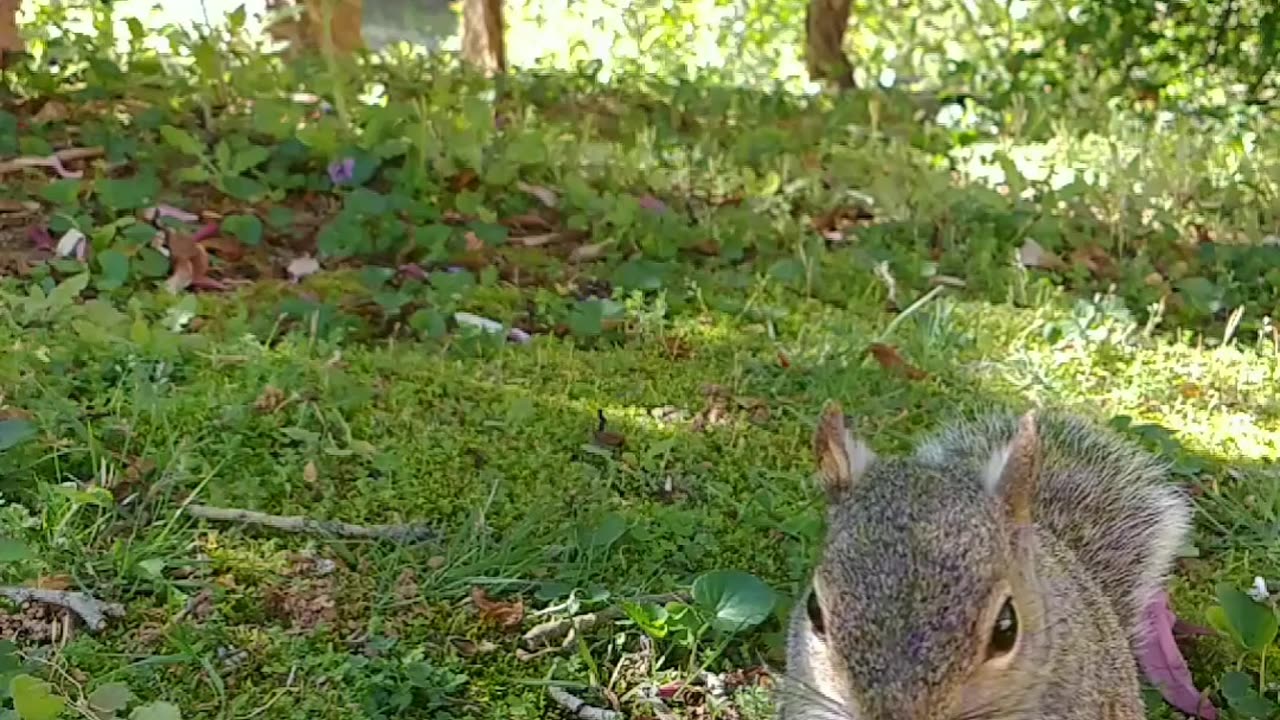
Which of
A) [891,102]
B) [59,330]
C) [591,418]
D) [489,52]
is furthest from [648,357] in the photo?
[489,52]

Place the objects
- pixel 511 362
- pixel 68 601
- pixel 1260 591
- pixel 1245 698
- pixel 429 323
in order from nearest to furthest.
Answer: pixel 68 601
pixel 1245 698
pixel 1260 591
pixel 511 362
pixel 429 323

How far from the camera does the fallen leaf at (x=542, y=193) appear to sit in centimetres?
368

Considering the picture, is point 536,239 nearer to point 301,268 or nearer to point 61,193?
point 301,268

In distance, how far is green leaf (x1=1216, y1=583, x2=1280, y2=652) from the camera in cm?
195

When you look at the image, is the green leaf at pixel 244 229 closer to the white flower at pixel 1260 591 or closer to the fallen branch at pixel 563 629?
the fallen branch at pixel 563 629

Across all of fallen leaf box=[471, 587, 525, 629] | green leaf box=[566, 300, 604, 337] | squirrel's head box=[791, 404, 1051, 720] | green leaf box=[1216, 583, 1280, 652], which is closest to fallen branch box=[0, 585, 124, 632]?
fallen leaf box=[471, 587, 525, 629]

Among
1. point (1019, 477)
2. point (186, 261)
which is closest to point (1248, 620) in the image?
point (1019, 477)

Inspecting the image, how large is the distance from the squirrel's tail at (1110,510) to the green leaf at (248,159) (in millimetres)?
1989

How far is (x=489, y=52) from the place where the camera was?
19.6ft

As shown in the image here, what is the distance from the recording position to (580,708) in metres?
1.86

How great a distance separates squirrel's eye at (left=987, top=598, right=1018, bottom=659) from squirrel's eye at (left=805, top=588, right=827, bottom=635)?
0.18 m

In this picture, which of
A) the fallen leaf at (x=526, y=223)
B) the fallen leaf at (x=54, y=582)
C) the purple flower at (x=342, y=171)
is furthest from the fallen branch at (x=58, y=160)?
the fallen leaf at (x=54, y=582)

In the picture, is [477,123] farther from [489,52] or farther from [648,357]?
[489,52]

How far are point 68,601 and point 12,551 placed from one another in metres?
0.11
